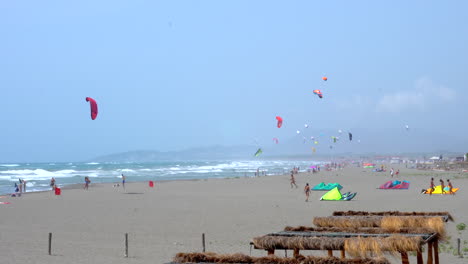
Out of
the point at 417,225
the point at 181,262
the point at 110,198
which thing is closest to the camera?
the point at 181,262

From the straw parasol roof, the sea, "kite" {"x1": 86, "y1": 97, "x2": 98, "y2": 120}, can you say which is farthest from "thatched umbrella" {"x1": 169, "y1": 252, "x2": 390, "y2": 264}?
the sea

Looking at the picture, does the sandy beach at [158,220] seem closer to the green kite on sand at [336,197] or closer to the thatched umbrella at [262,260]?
the green kite on sand at [336,197]

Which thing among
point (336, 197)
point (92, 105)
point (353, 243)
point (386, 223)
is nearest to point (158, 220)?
point (92, 105)

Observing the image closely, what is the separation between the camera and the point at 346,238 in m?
6.45

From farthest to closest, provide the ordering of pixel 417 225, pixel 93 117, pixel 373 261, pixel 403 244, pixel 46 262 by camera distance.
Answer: pixel 93 117
pixel 46 262
pixel 417 225
pixel 403 244
pixel 373 261

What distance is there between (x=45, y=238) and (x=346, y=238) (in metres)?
11.9

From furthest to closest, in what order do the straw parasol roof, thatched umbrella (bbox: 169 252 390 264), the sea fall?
the sea < the straw parasol roof < thatched umbrella (bbox: 169 252 390 264)

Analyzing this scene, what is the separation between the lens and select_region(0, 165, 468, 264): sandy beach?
13.8 m

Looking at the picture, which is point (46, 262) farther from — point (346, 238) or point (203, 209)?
point (203, 209)

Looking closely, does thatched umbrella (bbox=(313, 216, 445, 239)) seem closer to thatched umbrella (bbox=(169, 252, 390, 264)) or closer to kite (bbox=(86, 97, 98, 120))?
thatched umbrella (bbox=(169, 252, 390, 264))

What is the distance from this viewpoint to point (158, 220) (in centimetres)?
2028

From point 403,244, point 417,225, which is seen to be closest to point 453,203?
point 417,225

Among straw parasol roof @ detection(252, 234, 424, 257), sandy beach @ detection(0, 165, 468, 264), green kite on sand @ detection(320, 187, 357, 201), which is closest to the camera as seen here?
straw parasol roof @ detection(252, 234, 424, 257)

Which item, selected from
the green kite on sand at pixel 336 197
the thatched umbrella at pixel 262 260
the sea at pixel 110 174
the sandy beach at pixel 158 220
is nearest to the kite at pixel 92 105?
the sandy beach at pixel 158 220
